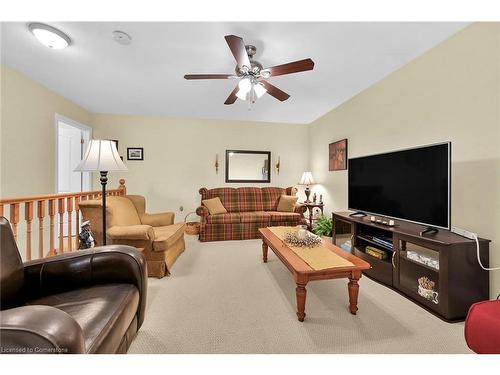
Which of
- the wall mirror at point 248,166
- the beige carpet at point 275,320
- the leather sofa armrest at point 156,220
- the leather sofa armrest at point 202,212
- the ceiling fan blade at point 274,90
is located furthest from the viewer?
the wall mirror at point 248,166

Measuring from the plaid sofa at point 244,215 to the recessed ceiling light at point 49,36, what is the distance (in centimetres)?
265

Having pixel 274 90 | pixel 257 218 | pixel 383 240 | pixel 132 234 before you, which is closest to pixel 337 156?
pixel 257 218

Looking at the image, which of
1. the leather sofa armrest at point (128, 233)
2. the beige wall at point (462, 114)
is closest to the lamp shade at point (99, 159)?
the leather sofa armrest at point (128, 233)

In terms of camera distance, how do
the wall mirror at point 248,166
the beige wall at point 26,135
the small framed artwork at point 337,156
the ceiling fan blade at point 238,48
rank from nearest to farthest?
the ceiling fan blade at point 238,48 → the beige wall at point 26,135 → the small framed artwork at point 337,156 → the wall mirror at point 248,166

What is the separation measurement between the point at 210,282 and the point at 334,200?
2749 mm

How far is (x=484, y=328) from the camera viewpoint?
3.43ft

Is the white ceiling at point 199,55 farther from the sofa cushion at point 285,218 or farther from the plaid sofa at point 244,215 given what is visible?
the sofa cushion at point 285,218

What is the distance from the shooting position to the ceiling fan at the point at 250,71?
170 centimetres

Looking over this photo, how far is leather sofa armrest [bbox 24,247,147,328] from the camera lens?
1249 millimetres

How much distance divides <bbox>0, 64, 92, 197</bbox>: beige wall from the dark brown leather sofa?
2002 mm

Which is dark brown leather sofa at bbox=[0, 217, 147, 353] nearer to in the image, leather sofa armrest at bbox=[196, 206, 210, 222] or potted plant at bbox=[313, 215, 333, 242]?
leather sofa armrest at bbox=[196, 206, 210, 222]

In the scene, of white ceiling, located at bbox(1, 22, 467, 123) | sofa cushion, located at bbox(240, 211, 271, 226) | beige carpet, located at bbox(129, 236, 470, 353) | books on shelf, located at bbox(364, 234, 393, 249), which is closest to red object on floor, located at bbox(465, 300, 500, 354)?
beige carpet, located at bbox(129, 236, 470, 353)

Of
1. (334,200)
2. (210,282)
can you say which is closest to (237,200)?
(334,200)
